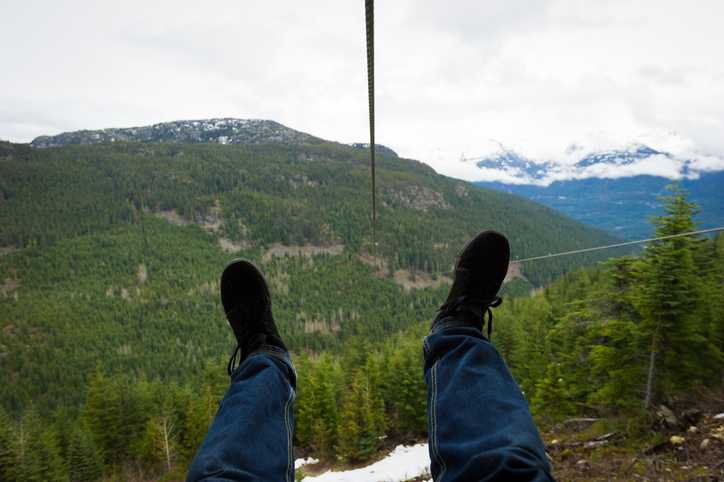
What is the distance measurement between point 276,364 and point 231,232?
475ft

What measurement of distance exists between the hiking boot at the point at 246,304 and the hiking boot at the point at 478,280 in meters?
1.22

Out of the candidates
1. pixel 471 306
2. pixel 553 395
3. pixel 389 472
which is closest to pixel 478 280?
pixel 471 306

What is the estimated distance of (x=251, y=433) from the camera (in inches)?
56.0

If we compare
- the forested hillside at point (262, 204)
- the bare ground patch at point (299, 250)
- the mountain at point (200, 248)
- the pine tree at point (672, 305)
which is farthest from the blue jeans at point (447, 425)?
the bare ground patch at point (299, 250)

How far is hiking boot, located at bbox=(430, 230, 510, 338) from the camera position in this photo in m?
2.12

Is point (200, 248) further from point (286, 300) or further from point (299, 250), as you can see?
point (286, 300)

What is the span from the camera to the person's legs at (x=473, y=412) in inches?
44.9

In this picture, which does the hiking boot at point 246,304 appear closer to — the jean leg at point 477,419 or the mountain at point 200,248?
the jean leg at point 477,419

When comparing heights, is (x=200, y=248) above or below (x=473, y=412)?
below

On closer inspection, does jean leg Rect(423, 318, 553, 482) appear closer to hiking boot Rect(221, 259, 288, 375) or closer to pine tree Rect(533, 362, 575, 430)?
hiking boot Rect(221, 259, 288, 375)

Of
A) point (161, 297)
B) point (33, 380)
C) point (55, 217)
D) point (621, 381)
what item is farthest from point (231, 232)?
point (621, 381)

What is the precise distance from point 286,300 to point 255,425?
308ft

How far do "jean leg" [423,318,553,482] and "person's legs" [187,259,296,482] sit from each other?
689 millimetres

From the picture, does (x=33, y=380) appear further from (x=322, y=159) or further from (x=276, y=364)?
(x=322, y=159)
